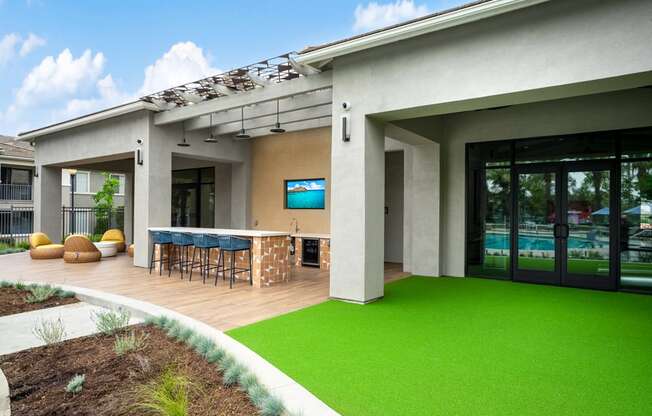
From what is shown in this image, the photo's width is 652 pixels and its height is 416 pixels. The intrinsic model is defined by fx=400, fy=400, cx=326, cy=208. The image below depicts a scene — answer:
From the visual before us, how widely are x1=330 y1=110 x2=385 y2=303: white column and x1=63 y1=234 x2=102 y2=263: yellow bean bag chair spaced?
7.28 m

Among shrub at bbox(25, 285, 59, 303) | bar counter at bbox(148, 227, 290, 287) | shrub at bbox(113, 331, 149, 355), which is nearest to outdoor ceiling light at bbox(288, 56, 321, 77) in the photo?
bar counter at bbox(148, 227, 290, 287)

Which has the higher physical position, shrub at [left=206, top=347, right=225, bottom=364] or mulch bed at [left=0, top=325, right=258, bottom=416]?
shrub at [left=206, top=347, right=225, bottom=364]

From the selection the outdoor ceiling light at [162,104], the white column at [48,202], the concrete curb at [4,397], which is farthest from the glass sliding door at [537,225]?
the white column at [48,202]

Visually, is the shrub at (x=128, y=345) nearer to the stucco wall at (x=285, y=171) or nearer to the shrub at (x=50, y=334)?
the shrub at (x=50, y=334)

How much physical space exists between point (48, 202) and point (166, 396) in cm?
1352

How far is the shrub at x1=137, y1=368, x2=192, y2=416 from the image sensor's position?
97.6 inches

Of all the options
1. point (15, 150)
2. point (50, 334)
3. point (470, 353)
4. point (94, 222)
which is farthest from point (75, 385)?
point (15, 150)

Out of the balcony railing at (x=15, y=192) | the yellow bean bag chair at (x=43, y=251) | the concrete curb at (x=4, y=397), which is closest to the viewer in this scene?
the concrete curb at (x=4, y=397)

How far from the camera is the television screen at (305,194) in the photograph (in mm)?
10766

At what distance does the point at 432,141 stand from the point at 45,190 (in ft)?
41.4

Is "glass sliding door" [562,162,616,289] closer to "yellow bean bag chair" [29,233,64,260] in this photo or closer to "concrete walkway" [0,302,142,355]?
"concrete walkway" [0,302,142,355]

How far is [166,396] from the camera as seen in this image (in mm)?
2678

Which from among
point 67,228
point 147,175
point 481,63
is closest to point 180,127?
point 147,175

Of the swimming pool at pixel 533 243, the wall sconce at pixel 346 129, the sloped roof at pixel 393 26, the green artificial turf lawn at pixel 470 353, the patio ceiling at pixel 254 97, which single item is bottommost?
the green artificial turf lawn at pixel 470 353
